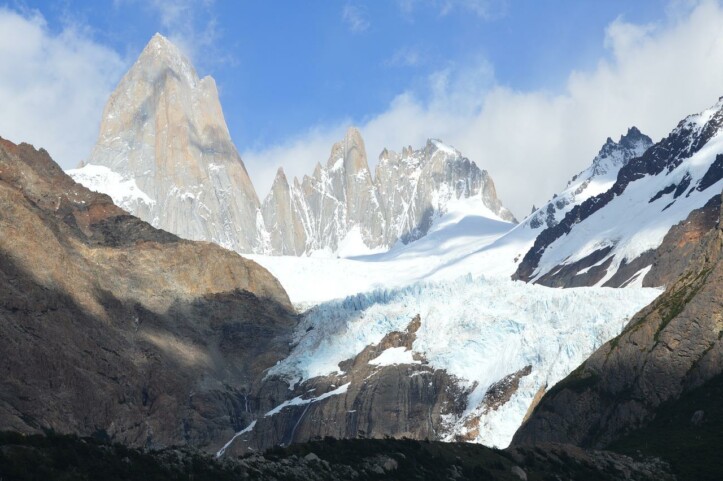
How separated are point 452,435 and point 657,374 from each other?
75101 mm

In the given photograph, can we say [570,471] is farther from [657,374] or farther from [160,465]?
[160,465]

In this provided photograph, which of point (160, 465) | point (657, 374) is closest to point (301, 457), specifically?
point (160, 465)

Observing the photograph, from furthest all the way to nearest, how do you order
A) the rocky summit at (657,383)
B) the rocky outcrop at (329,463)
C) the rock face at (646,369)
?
the rock face at (646,369) → the rocky summit at (657,383) → the rocky outcrop at (329,463)

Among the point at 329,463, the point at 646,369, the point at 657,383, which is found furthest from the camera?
the point at 646,369

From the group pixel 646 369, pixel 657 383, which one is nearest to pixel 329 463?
pixel 657 383

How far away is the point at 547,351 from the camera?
605ft

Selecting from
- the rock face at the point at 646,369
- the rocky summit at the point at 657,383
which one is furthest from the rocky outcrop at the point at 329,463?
the rock face at the point at 646,369

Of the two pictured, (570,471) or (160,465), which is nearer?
(160,465)

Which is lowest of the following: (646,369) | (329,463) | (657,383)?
(657,383)

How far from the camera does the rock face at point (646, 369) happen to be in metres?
108

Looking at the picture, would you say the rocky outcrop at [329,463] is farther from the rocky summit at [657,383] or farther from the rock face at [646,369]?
the rock face at [646,369]

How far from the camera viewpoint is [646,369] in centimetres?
11238

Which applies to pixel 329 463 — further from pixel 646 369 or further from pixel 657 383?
pixel 646 369

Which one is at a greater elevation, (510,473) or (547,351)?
(547,351)
